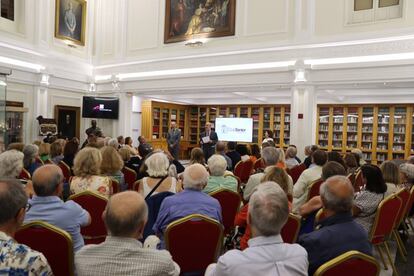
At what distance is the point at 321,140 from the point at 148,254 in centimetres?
1315

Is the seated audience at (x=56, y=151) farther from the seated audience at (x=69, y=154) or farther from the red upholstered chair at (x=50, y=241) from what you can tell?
the red upholstered chair at (x=50, y=241)

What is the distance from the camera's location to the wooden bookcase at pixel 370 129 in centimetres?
1234

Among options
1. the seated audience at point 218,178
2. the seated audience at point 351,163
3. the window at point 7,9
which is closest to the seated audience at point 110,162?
the seated audience at point 218,178

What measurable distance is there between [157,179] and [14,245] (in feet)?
6.58

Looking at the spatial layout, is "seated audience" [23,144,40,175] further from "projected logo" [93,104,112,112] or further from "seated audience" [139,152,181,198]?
"projected logo" [93,104,112,112]

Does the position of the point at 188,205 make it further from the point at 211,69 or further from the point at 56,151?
the point at 211,69

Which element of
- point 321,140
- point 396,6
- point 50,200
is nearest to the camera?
point 50,200

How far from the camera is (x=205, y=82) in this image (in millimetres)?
10453

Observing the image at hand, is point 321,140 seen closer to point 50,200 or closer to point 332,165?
point 332,165

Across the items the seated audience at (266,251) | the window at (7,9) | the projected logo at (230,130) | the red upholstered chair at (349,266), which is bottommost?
the red upholstered chair at (349,266)

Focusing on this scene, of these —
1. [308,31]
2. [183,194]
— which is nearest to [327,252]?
[183,194]

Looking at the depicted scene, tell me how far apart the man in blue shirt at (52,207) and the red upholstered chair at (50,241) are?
0.25 metres

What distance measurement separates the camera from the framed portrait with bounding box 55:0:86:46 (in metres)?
11.2

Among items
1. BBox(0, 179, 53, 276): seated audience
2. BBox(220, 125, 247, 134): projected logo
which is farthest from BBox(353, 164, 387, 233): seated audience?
BBox(220, 125, 247, 134): projected logo
